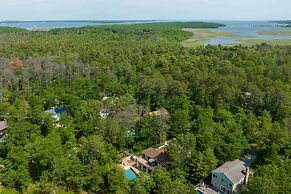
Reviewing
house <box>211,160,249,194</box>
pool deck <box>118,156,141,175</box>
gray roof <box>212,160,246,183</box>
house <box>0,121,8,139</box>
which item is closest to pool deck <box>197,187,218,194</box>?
house <box>211,160,249,194</box>

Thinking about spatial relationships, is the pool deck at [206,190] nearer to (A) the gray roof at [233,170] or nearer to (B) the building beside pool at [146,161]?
A: (A) the gray roof at [233,170]

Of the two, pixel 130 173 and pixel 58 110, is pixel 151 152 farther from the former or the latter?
pixel 58 110

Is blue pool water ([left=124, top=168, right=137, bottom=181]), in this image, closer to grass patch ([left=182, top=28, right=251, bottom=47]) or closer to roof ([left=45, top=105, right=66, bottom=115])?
roof ([left=45, top=105, right=66, bottom=115])

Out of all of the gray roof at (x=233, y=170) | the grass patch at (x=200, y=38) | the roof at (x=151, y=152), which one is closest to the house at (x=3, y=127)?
the roof at (x=151, y=152)

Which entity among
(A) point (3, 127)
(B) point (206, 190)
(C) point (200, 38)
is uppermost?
(C) point (200, 38)

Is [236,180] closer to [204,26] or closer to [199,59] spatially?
[199,59]

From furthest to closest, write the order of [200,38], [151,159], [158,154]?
[200,38] < [158,154] < [151,159]

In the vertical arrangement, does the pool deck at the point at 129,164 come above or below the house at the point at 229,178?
below

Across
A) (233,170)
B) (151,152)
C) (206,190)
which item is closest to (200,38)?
(151,152)
